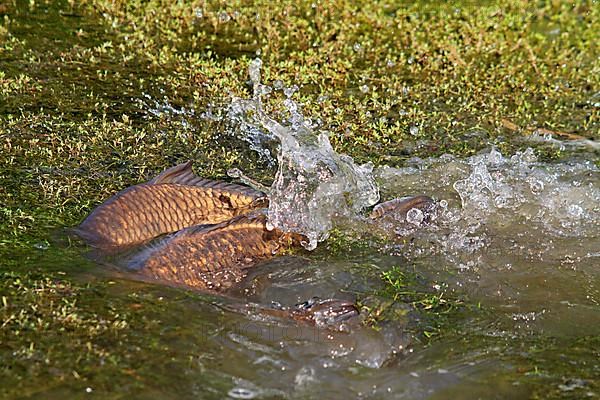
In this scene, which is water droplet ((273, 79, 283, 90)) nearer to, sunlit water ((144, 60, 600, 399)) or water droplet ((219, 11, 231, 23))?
sunlit water ((144, 60, 600, 399))

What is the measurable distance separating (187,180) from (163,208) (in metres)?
0.23

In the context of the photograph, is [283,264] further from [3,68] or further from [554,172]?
[3,68]

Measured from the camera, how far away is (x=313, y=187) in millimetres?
4906

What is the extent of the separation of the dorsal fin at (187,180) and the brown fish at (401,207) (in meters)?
0.61

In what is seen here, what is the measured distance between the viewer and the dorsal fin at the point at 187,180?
14.6 feet

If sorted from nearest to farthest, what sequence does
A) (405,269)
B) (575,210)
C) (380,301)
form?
1. (380,301)
2. (405,269)
3. (575,210)

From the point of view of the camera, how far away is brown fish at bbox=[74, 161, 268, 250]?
4188 millimetres

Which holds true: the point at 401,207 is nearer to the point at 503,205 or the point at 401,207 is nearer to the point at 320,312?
the point at 503,205

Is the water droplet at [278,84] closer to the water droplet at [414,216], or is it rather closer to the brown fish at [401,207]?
the brown fish at [401,207]

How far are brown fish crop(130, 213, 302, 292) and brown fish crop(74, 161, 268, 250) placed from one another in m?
0.19

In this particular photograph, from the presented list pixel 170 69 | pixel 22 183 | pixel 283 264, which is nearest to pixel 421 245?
pixel 283 264

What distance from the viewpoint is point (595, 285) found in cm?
445

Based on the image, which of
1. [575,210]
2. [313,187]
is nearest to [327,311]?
[313,187]

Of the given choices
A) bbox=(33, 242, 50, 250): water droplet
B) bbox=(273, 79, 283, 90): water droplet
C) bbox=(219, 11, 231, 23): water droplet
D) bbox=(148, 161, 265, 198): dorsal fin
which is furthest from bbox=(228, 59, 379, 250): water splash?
bbox=(219, 11, 231, 23): water droplet
